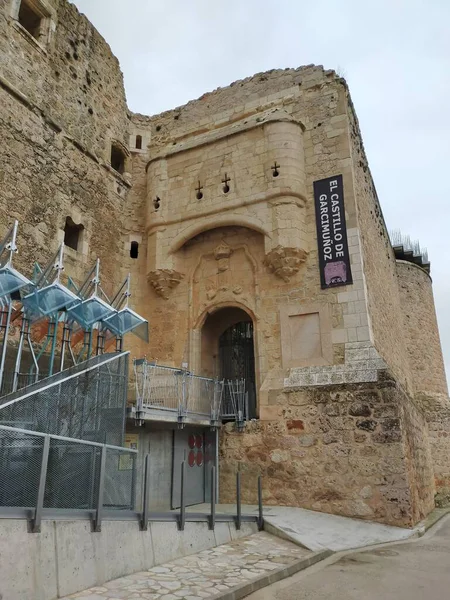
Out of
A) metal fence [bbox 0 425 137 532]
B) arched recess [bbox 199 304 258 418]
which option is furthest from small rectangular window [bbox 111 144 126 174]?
metal fence [bbox 0 425 137 532]

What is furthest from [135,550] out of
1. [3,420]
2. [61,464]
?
[3,420]

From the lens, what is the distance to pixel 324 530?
7461 millimetres

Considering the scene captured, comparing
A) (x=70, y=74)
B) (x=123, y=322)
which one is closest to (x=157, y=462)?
(x=123, y=322)

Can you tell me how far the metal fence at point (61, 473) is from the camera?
3916mm

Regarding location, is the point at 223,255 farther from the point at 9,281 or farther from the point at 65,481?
the point at 65,481

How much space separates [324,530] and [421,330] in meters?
Answer: 12.2

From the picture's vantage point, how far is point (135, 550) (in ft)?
15.9

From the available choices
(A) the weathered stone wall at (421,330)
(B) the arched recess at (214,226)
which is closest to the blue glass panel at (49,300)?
(B) the arched recess at (214,226)

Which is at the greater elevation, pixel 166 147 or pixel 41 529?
pixel 166 147

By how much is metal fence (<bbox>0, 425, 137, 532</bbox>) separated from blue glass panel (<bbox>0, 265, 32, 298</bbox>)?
3518 millimetres

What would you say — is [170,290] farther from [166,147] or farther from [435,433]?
[435,433]

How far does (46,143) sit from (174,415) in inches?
259

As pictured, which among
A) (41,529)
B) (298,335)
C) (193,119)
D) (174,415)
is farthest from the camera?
(193,119)

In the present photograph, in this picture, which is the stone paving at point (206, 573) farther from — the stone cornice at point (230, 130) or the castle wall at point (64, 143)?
the stone cornice at point (230, 130)
